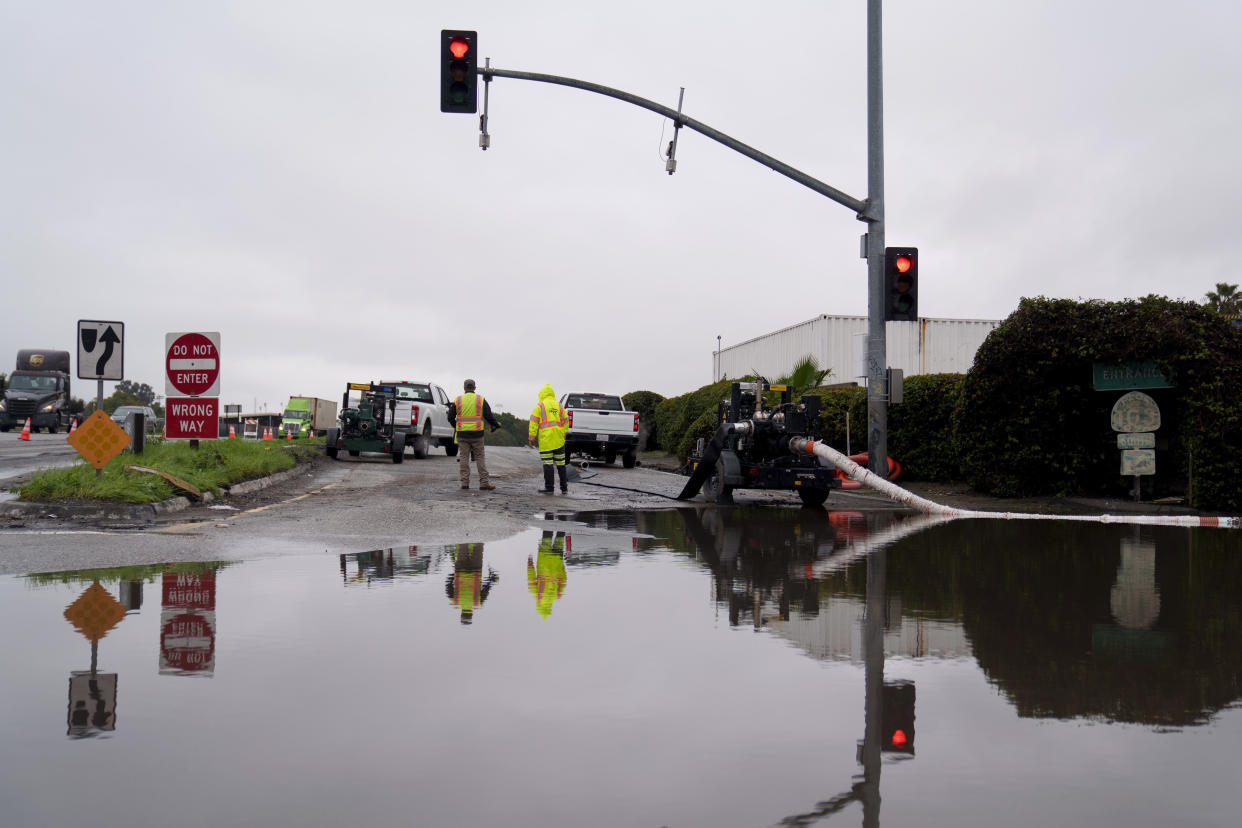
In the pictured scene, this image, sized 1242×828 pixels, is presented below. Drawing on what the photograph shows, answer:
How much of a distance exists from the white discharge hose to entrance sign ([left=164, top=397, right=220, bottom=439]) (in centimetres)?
926

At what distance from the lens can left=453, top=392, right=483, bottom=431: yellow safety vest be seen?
1842 cm

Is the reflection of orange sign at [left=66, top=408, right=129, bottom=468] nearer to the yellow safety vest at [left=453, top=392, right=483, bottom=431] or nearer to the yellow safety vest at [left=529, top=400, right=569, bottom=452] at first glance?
the yellow safety vest at [left=453, top=392, right=483, bottom=431]

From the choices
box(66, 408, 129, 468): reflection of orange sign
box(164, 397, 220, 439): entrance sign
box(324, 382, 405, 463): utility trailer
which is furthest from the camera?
box(324, 382, 405, 463): utility trailer

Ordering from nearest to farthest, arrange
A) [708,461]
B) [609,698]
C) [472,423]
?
[609,698] → [708,461] → [472,423]

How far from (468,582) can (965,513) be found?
984 cm

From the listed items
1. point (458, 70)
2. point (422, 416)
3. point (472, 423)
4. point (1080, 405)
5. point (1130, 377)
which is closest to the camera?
point (458, 70)

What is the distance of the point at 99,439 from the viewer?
13.5 m

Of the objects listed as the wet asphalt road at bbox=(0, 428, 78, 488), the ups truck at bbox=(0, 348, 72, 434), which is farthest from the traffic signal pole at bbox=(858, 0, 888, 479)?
the ups truck at bbox=(0, 348, 72, 434)

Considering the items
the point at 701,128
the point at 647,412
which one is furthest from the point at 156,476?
the point at 647,412

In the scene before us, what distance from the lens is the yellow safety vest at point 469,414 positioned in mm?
18422

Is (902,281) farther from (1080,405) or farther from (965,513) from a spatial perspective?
(1080,405)

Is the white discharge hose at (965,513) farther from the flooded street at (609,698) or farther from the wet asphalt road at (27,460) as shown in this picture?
the wet asphalt road at (27,460)

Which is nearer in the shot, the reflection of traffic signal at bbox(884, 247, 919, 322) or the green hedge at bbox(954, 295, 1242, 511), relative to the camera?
the green hedge at bbox(954, 295, 1242, 511)

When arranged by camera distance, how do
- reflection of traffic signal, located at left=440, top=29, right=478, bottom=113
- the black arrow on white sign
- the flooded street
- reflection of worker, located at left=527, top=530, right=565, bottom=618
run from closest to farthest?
the flooded street < reflection of worker, located at left=527, top=530, right=565, bottom=618 < the black arrow on white sign < reflection of traffic signal, located at left=440, top=29, right=478, bottom=113
